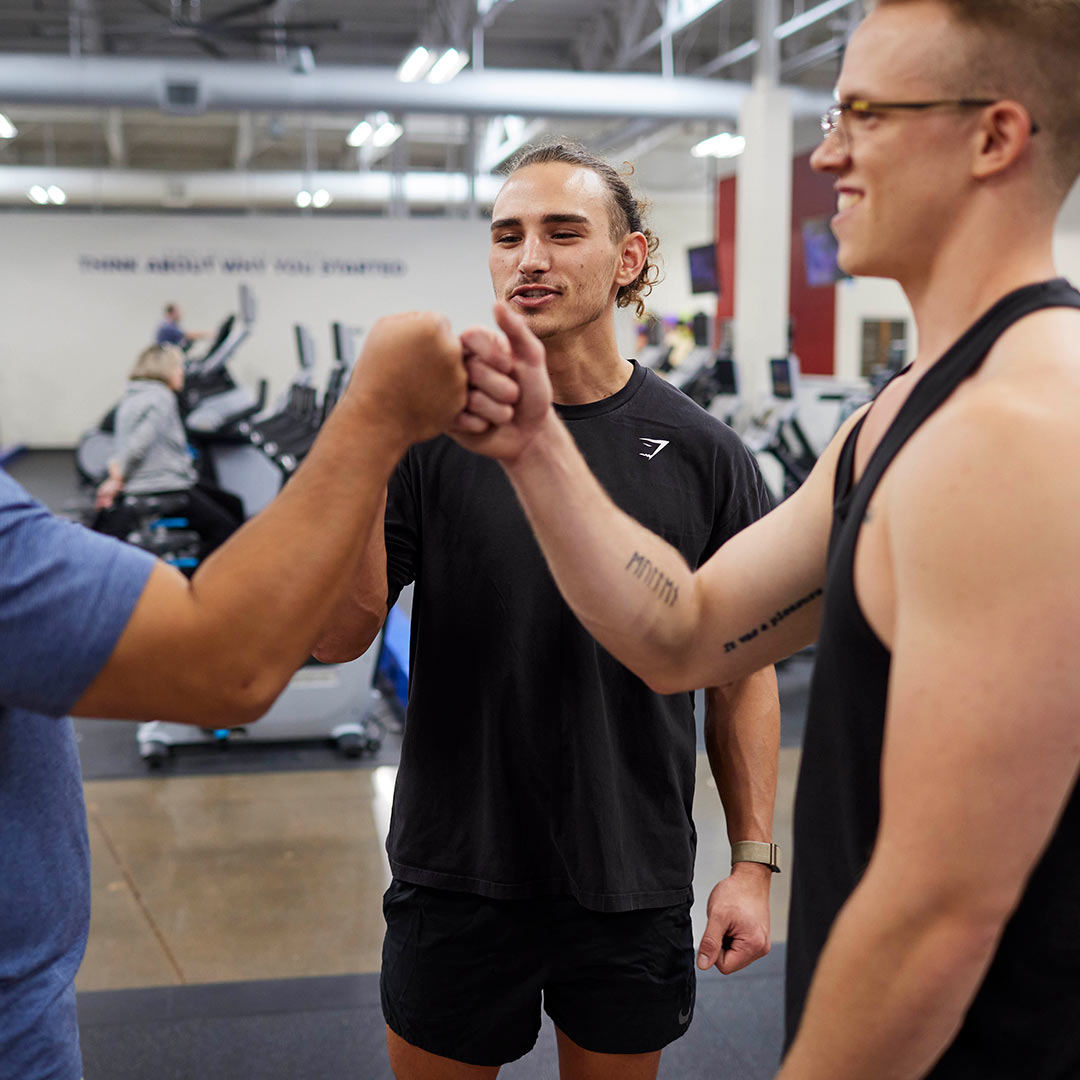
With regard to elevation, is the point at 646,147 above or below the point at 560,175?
above

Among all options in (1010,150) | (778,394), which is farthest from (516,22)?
(1010,150)

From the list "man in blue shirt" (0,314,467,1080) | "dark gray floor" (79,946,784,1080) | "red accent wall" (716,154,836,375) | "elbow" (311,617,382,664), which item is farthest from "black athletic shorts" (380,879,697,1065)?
"red accent wall" (716,154,836,375)

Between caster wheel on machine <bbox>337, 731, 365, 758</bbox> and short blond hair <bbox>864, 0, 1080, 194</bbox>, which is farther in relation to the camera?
caster wheel on machine <bbox>337, 731, 365, 758</bbox>

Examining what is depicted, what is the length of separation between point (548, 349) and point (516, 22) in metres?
13.5

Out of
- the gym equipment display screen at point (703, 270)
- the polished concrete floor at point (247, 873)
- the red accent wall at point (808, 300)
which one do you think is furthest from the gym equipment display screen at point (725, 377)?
the red accent wall at point (808, 300)

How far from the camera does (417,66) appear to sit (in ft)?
32.1

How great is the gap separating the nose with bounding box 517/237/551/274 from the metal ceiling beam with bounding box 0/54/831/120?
28.7 ft

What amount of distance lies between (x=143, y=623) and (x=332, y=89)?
32.0 feet

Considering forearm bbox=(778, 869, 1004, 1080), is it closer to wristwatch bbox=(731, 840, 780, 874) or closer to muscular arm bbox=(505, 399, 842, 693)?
muscular arm bbox=(505, 399, 842, 693)

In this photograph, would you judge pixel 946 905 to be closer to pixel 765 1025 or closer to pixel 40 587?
pixel 40 587

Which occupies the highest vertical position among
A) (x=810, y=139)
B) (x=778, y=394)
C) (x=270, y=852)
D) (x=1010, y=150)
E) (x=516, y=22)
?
(x=516, y=22)

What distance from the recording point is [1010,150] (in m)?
0.83

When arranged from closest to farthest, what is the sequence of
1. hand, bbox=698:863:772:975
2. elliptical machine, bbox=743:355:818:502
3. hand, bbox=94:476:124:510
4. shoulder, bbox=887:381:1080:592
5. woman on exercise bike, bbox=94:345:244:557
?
shoulder, bbox=887:381:1080:592 < hand, bbox=698:863:772:975 < woman on exercise bike, bbox=94:345:244:557 < hand, bbox=94:476:124:510 < elliptical machine, bbox=743:355:818:502

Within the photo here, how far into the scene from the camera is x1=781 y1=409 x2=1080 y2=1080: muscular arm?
0.73 meters
